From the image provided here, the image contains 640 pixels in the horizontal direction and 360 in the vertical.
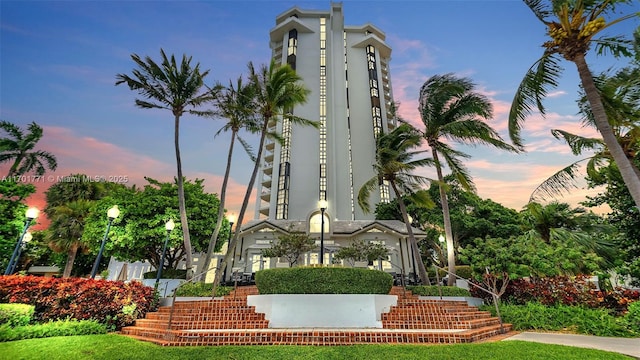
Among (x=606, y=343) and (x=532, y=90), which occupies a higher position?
(x=532, y=90)

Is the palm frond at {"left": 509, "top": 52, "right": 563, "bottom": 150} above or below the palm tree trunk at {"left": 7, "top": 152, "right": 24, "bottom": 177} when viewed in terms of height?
below

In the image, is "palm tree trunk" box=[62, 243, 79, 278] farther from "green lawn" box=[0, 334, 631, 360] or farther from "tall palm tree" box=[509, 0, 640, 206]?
"tall palm tree" box=[509, 0, 640, 206]

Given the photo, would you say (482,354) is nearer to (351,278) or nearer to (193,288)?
(351,278)

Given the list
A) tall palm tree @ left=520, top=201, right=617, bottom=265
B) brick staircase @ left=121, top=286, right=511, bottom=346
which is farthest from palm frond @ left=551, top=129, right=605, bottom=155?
brick staircase @ left=121, top=286, right=511, bottom=346

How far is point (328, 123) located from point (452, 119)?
2741cm

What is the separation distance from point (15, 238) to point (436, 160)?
89.9 feet

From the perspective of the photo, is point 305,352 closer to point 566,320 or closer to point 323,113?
point 566,320

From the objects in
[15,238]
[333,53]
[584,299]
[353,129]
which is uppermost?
[333,53]

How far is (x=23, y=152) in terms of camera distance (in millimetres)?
20969

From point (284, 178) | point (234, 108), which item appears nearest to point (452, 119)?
point (234, 108)

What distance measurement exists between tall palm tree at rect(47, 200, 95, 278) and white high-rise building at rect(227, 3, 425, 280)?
54.9 feet

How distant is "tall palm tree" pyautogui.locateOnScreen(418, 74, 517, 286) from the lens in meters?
14.3

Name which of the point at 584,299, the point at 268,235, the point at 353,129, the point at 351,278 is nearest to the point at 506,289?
the point at 584,299

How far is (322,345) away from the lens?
679cm
